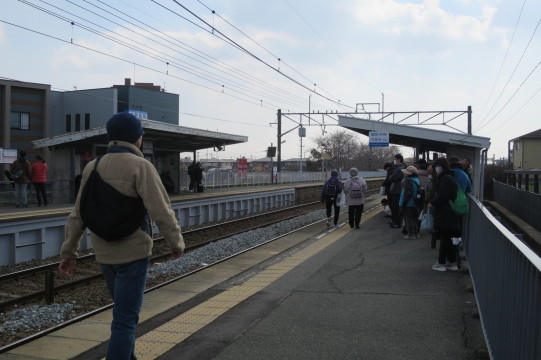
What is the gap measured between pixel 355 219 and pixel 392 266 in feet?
18.7

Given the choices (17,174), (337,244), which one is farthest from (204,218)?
(337,244)

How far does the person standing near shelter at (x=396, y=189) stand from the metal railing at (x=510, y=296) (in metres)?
8.40

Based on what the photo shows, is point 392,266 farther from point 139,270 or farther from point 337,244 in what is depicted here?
point 139,270

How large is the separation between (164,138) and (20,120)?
22.8m

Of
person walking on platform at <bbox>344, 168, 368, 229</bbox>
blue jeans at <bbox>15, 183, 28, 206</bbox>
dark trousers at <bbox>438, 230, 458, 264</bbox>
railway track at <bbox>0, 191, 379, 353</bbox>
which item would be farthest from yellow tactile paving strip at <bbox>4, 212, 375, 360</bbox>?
blue jeans at <bbox>15, 183, 28, 206</bbox>

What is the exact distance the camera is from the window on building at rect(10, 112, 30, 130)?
39800 millimetres

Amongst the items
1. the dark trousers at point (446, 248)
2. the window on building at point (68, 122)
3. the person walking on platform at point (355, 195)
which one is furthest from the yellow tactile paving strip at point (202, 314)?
the window on building at point (68, 122)

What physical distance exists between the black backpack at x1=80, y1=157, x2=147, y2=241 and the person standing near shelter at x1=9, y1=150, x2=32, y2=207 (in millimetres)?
15374

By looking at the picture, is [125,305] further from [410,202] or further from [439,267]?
[410,202]

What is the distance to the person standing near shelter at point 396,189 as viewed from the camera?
13578 millimetres

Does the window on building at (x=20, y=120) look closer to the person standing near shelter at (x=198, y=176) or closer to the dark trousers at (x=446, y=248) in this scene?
the person standing near shelter at (x=198, y=176)

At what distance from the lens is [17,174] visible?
1738cm

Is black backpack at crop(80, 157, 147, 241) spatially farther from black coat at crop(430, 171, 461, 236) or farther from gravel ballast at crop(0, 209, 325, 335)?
black coat at crop(430, 171, 461, 236)

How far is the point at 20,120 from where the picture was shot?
40.2 meters
